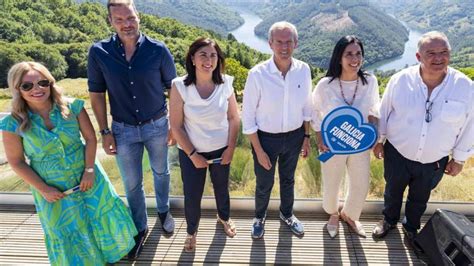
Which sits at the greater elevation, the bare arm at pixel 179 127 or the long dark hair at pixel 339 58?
the long dark hair at pixel 339 58

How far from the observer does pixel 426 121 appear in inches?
87.3

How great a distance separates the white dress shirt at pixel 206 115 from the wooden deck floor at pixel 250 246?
0.74 meters

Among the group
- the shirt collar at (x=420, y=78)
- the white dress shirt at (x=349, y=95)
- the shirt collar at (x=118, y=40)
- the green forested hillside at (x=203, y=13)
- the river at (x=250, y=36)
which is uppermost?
the green forested hillside at (x=203, y=13)

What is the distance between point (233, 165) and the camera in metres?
3.09

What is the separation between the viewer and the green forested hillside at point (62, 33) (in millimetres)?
37062

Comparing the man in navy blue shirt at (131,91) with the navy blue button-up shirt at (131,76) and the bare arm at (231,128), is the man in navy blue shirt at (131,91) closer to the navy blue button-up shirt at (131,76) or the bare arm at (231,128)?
the navy blue button-up shirt at (131,76)

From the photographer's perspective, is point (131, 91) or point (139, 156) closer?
point (131, 91)

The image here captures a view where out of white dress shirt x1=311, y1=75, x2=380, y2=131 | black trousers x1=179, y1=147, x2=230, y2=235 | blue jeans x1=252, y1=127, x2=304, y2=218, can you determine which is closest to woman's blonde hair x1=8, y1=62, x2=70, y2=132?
black trousers x1=179, y1=147, x2=230, y2=235

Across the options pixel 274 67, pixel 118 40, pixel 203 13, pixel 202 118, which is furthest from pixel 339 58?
pixel 203 13

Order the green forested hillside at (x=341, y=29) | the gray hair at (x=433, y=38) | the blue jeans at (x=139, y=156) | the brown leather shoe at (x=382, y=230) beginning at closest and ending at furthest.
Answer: the gray hair at (x=433, y=38) → the blue jeans at (x=139, y=156) → the brown leather shoe at (x=382, y=230) → the green forested hillside at (x=341, y=29)

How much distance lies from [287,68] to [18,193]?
241 cm

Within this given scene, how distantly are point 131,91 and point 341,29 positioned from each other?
343 feet

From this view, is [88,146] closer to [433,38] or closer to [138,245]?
[138,245]

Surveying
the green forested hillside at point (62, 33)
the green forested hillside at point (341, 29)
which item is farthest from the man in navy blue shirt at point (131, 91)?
the green forested hillside at point (341, 29)
